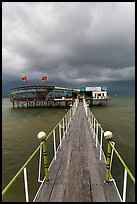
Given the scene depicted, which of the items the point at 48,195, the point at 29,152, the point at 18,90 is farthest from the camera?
the point at 18,90

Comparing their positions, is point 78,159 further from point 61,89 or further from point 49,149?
point 61,89

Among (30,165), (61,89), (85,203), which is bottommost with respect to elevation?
(30,165)

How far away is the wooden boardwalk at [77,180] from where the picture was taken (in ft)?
12.7

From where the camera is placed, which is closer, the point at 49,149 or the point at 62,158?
the point at 62,158

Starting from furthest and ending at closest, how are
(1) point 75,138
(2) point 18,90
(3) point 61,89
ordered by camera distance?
(2) point 18,90 → (3) point 61,89 → (1) point 75,138

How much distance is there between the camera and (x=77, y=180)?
4.58m

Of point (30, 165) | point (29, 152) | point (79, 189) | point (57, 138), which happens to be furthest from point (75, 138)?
point (57, 138)

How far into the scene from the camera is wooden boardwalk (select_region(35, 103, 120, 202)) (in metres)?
3.88

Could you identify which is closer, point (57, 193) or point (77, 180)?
point (57, 193)

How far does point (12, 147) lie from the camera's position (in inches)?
558

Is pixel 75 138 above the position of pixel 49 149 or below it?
above

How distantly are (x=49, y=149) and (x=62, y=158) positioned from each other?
6.79 metres

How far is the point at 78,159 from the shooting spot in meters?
6.12

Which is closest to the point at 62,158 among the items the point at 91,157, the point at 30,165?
the point at 91,157
